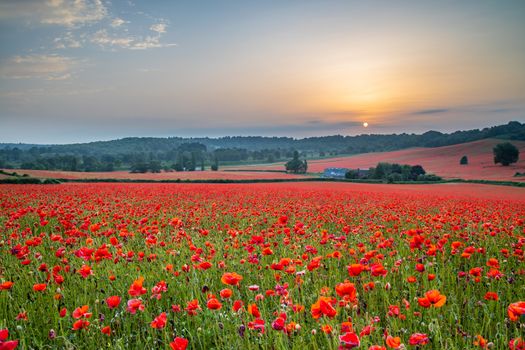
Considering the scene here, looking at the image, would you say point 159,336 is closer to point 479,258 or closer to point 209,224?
point 479,258

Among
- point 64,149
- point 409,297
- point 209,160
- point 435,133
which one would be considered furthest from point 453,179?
point 64,149

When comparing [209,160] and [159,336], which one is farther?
[209,160]

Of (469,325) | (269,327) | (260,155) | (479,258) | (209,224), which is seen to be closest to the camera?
(269,327)

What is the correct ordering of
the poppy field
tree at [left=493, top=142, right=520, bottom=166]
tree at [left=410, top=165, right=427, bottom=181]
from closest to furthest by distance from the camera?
the poppy field < tree at [left=410, top=165, right=427, bottom=181] < tree at [left=493, top=142, right=520, bottom=166]

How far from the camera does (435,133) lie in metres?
155

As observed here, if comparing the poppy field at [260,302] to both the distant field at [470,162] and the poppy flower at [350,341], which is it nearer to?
the poppy flower at [350,341]

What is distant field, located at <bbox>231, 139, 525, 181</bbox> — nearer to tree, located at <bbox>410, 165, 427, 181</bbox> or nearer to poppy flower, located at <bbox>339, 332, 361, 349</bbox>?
tree, located at <bbox>410, 165, 427, 181</bbox>

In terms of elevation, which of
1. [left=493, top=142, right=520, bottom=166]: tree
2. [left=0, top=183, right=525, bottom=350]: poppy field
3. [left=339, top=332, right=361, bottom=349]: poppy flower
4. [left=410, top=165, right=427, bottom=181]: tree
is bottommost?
[left=410, top=165, right=427, bottom=181]: tree

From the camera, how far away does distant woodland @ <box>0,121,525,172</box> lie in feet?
302

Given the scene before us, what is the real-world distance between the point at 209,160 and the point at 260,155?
963 inches

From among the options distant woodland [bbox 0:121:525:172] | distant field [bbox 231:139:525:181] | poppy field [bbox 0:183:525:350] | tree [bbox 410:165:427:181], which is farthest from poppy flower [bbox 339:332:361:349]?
distant woodland [bbox 0:121:525:172]

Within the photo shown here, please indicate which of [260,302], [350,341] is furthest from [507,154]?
[350,341]

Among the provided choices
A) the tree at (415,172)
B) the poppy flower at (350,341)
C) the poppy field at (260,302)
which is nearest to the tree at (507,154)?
the tree at (415,172)

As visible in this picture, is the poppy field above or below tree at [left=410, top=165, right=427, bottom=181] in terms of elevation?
above
